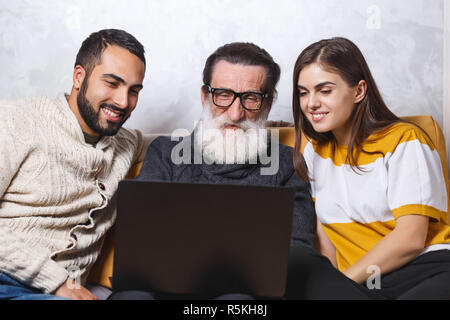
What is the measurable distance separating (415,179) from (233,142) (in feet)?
2.11

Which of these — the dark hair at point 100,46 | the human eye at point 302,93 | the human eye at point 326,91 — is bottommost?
the human eye at point 326,91

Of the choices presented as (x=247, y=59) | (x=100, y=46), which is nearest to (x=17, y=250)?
(x=100, y=46)

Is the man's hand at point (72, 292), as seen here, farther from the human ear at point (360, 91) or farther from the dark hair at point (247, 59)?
the human ear at point (360, 91)

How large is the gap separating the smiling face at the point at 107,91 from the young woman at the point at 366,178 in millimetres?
619

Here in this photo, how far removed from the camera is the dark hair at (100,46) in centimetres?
146

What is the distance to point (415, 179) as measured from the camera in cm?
131

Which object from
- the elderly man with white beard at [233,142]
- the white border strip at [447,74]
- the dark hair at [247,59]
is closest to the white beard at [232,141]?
the elderly man with white beard at [233,142]

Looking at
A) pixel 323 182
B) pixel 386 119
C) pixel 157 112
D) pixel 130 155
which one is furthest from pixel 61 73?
pixel 386 119

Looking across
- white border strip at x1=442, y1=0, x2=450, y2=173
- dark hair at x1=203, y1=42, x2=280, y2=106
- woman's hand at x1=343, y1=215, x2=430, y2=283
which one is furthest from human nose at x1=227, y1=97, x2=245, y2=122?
white border strip at x1=442, y1=0, x2=450, y2=173

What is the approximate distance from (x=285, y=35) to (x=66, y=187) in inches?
52.0

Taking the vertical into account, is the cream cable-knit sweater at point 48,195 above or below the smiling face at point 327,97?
below

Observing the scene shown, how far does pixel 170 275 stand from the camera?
0.93m

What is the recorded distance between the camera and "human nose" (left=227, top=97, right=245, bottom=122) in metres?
1.55
